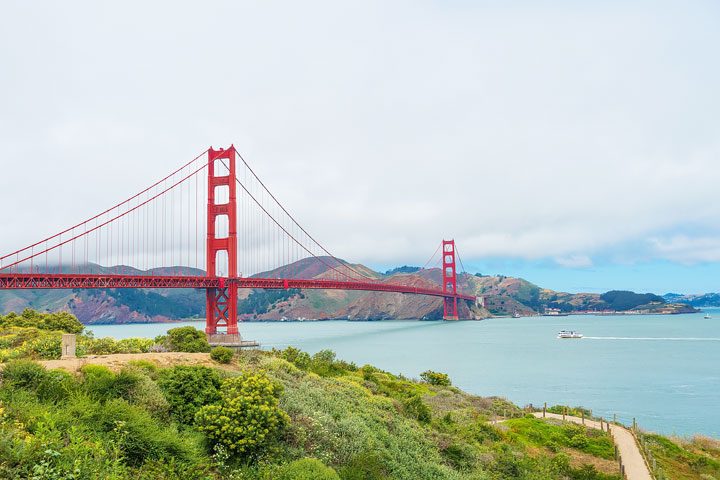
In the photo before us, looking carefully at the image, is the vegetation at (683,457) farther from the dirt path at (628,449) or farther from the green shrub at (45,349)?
the green shrub at (45,349)

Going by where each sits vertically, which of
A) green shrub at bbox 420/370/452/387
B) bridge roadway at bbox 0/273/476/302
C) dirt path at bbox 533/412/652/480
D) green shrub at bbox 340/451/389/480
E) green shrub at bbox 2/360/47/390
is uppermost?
bridge roadway at bbox 0/273/476/302

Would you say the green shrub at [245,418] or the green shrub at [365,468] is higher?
the green shrub at [245,418]

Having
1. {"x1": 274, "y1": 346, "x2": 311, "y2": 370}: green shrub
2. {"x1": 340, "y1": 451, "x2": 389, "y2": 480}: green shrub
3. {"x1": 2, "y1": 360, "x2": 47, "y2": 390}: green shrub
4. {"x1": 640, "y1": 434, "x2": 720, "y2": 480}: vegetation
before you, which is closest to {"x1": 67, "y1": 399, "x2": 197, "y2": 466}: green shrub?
{"x1": 2, "y1": 360, "x2": 47, "y2": 390}: green shrub

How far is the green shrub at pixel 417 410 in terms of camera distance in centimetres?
2088

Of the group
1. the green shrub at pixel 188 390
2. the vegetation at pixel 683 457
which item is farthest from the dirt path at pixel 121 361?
the vegetation at pixel 683 457

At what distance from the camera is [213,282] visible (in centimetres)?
5891

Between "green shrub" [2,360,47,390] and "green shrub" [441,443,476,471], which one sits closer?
"green shrub" [2,360,47,390]

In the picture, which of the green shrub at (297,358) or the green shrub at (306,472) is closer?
the green shrub at (306,472)

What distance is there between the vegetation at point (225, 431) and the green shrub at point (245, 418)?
3 cm

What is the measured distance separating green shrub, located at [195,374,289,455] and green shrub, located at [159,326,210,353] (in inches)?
465

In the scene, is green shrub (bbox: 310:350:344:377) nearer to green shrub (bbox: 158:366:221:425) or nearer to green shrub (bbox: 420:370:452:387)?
green shrub (bbox: 158:366:221:425)

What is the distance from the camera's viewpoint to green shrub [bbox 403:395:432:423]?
68.5ft

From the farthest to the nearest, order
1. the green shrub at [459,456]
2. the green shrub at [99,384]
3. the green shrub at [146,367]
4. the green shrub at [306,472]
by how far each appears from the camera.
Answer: the green shrub at [459,456] < the green shrub at [146,367] < the green shrub at [99,384] < the green shrub at [306,472]

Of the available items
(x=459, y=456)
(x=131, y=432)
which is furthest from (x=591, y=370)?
(x=131, y=432)
